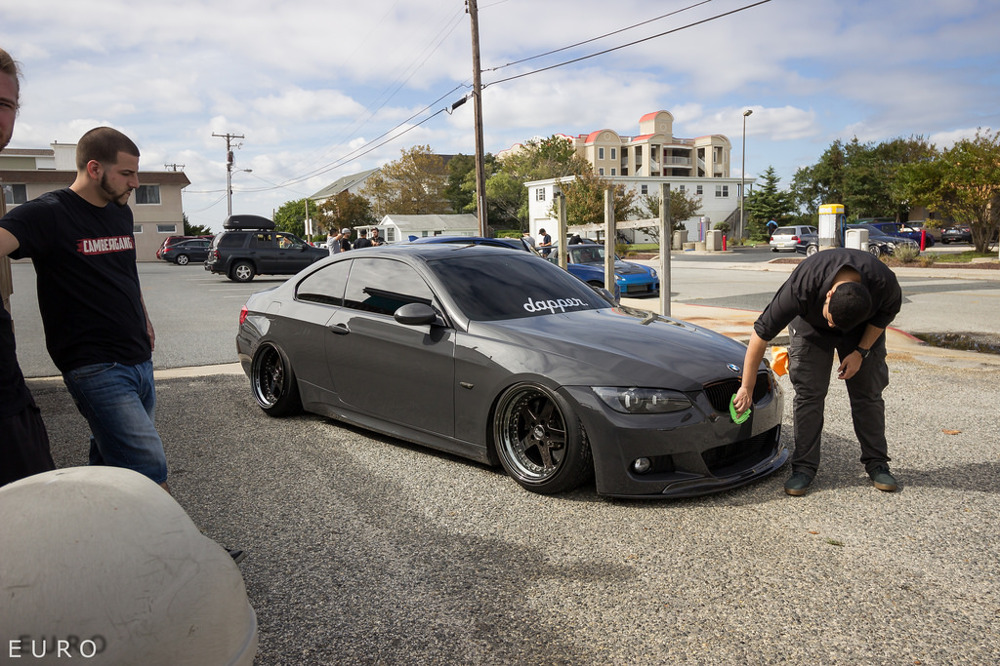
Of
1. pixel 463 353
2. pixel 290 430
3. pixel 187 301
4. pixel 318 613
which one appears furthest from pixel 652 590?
pixel 187 301

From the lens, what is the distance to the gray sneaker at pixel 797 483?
4.32 m

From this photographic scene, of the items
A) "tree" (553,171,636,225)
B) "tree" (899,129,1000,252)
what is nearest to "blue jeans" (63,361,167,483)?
"tree" (899,129,1000,252)

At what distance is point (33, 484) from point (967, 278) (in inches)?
986

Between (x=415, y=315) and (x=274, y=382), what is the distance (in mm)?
2065

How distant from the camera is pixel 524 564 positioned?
353 cm

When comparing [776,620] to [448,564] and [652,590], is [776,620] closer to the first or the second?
[652,590]

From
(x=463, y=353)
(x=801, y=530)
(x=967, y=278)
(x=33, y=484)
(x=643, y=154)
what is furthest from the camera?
(x=643, y=154)

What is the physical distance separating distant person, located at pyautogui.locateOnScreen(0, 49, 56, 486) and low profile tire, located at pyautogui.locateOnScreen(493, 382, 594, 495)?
2.57 meters

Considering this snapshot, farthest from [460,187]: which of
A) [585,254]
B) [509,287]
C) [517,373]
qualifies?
[517,373]

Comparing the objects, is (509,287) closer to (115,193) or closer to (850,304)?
(850,304)

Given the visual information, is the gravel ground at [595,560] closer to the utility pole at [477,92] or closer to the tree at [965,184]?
the utility pole at [477,92]

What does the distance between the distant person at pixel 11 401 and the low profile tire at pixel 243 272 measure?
26.1 meters

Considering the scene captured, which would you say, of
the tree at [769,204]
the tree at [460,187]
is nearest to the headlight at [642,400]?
the tree at [769,204]

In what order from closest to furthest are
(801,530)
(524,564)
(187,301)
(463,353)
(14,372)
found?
(14,372) → (524,564) → (801,530) → (463,353) → (187,301)
